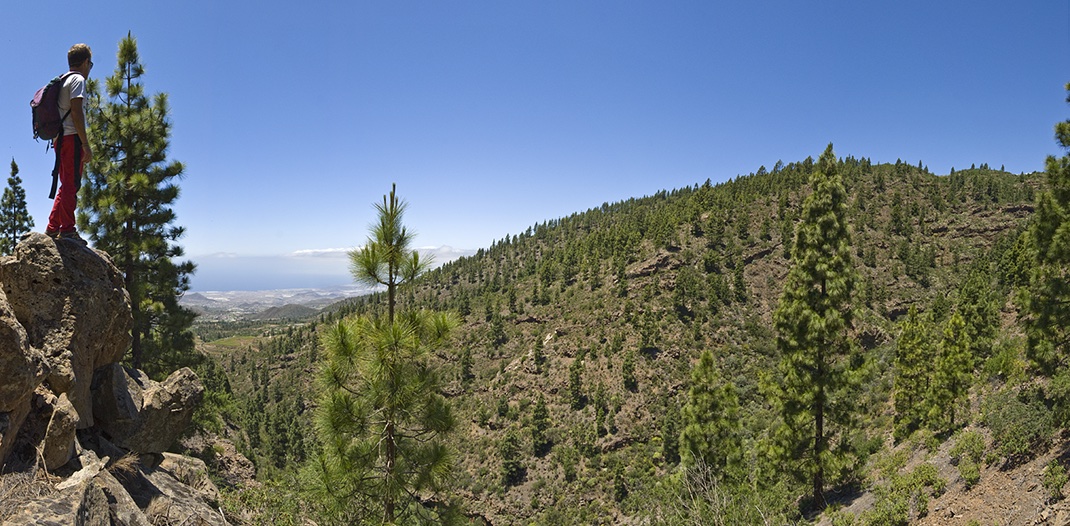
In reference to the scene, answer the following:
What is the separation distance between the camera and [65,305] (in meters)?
6.04

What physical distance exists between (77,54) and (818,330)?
18025 mm

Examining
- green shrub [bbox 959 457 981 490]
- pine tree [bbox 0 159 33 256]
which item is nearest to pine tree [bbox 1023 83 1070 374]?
green shrub [bbox 959 457 981 490]

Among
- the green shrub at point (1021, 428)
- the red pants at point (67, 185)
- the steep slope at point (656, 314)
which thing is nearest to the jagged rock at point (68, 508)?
the red pants at point (67, 185)

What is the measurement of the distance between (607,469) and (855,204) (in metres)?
80.9

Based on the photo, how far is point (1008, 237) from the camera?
73312mm

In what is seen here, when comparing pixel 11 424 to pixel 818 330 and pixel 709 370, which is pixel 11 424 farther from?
pixel 709 370

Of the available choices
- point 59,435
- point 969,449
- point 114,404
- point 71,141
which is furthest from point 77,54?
point 969,449

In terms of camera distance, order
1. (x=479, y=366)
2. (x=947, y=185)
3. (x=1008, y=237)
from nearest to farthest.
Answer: (x=1008, y=237) → (x=479, y=366) → (x=947, y=185)

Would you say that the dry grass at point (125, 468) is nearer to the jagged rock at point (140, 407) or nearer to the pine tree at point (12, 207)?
the jagged rock at point (140, 407)

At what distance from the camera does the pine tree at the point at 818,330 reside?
14258mm

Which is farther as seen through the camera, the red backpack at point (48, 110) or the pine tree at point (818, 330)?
the pine tree at point (818, 330)

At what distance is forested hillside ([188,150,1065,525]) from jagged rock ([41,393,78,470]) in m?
2.31

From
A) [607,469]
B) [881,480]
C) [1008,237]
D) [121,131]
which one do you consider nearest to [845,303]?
[881,480]

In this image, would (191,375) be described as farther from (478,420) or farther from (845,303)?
(478,420)
